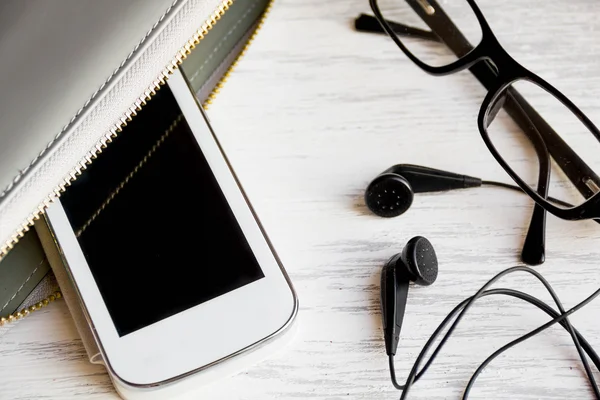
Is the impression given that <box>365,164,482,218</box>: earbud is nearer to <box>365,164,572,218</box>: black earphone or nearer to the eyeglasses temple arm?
<box>365,164,572,218</box>: black earphone

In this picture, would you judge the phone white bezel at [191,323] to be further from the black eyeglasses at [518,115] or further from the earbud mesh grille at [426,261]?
the black eyeglasses at [518,115]

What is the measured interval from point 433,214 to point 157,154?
0.23 metres

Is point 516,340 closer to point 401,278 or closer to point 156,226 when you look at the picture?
point 401,278

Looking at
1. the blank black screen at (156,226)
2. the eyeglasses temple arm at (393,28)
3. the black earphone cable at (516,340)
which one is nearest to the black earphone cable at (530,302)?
the black earphone cable at (516,340)

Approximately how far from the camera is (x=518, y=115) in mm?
583

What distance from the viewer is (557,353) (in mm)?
503

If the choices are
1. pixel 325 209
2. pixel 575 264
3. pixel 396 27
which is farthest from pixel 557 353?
pixel 396 27

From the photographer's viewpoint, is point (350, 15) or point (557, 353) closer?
point (557, 353)

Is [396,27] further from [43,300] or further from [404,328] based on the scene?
[43,300]

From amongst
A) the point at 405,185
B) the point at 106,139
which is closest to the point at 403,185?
the point at 405,185

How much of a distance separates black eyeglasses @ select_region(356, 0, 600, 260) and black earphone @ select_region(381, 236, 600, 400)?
0.05 m

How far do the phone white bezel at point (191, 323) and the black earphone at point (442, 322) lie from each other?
72 millimetres

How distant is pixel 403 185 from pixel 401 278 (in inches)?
2.9

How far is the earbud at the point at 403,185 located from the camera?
535 mm
